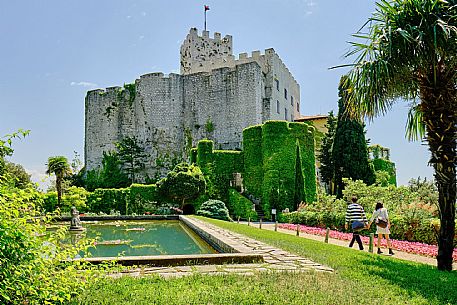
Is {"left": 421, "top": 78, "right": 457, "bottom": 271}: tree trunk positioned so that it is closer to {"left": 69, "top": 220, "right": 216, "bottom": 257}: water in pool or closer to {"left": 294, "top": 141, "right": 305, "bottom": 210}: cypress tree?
{"left": 69, "top": 220, "right": 216, "bottom": 257}: water in pool

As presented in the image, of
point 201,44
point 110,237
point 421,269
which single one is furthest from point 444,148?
point 201,44

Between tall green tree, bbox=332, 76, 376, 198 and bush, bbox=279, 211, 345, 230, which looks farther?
tall green tree, bbox=332, 76, 376, 198

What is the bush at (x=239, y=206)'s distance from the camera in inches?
1038

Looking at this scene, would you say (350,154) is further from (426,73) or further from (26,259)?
(26,259)

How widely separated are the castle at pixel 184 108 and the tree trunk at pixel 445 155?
28.9 m

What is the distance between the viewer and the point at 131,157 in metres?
38.5

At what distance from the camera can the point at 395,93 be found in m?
7.66

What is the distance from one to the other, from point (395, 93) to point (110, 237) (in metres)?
10.8

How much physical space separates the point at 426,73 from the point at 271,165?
20.3 m

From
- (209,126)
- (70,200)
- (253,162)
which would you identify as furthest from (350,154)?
(70,200)

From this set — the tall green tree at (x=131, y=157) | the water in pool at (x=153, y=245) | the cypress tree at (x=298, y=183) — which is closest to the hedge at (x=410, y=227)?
the water in pool at (x=153, y=245)

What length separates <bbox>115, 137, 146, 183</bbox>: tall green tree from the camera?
38469 millimetres

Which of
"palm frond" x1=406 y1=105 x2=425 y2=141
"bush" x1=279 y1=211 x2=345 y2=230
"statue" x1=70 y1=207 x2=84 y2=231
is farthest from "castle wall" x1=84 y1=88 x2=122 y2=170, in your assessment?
"palm frond" x1=406 y1=105 x2=425 y2=141

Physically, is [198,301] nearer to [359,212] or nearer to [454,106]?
[454,106]
